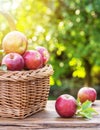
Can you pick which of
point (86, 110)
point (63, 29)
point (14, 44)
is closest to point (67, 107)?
point (86, 110)

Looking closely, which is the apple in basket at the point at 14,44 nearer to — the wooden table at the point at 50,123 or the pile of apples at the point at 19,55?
Result: the pile of apples at the point at 19,55

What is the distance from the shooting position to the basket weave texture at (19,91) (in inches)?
66.2

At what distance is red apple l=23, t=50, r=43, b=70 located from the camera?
5.72 ft

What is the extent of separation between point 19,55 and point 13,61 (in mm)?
41

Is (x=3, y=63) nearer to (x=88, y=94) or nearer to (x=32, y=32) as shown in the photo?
(x=88, y=94)

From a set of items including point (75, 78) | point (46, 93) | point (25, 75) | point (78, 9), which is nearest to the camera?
point (25, 75)

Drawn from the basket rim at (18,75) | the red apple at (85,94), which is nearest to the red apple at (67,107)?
the basket rim at (18,75)

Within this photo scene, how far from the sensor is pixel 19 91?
1699 mm

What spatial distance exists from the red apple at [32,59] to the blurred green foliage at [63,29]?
2856mm

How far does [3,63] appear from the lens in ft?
5.64

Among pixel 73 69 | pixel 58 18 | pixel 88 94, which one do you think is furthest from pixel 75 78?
pixel 88 94

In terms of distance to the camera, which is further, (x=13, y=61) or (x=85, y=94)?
(x=85, y=94)

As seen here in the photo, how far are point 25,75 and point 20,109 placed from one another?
0.13 m

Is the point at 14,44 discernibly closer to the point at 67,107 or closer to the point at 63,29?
the point at 67,107
